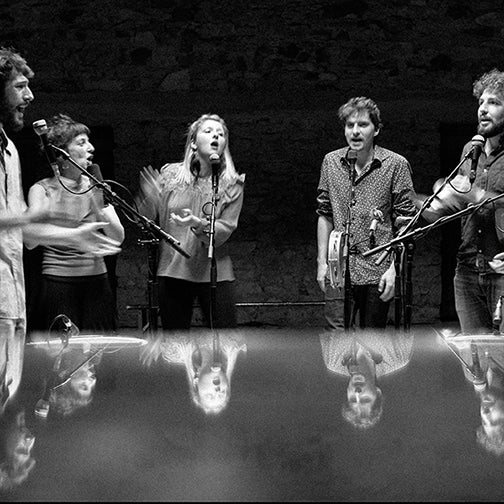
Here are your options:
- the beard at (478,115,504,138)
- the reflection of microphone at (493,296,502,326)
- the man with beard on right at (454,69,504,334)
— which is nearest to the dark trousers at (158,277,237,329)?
the man with beard on right at (454,69,504,334)

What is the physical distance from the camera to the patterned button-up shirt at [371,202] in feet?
13.1

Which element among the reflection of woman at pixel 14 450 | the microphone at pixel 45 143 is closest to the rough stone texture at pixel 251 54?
the microphone at pixel 45 143

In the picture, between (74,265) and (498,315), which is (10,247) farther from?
(498,315)

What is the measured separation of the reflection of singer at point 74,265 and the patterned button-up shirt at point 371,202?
1006 mm

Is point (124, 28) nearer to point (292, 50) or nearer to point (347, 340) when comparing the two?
point (292, 50)

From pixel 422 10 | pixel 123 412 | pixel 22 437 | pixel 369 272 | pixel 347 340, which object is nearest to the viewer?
pixel 22 437

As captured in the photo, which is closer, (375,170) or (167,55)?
(375,170)

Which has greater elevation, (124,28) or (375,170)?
(124,28)

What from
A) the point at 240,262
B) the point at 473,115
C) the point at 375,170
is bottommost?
the point at 240,262

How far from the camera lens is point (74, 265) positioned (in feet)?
12.7

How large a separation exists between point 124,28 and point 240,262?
205cm

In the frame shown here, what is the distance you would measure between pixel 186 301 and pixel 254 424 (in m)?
2.78

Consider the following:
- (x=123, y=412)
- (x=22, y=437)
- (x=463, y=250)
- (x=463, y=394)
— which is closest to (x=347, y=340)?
(x=463, y=394)

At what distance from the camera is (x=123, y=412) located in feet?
3.82
